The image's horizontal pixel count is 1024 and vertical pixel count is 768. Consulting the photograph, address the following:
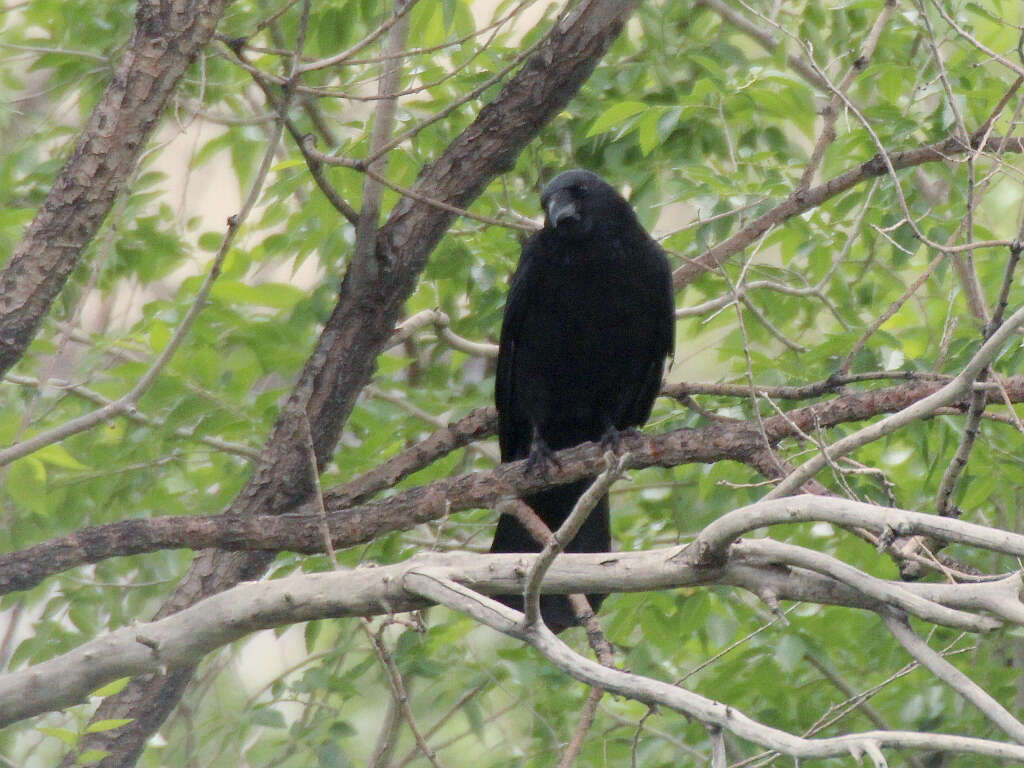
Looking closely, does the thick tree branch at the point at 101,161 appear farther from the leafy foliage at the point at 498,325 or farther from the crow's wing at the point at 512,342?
the crow's wing at the point at 512,342

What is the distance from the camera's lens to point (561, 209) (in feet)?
13.0

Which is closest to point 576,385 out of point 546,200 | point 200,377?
point 546,200

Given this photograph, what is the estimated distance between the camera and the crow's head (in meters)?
4.02

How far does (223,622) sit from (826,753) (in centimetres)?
132

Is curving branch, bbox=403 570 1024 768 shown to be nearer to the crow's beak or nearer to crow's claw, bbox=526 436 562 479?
crow's claw, bbox=526 436 562 479

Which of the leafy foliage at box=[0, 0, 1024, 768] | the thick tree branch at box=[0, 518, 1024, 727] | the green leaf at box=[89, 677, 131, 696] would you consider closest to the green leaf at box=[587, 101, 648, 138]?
the leafy foliage at box=[0, 0, 1024, 768]

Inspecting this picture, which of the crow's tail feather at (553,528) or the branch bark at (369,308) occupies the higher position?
the branch bark at (369,308)

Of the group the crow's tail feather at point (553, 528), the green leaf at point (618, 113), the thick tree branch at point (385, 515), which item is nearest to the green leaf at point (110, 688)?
the thick tree branch at point (385, 515)

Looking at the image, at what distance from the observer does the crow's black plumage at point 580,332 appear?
4059mm

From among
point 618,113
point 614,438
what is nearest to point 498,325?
point 614,438

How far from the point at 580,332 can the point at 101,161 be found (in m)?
1.76

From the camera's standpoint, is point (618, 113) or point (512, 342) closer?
point (618, 113)

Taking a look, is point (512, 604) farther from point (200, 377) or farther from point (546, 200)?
point (546, 200)

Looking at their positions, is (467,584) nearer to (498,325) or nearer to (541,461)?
(541,461)
